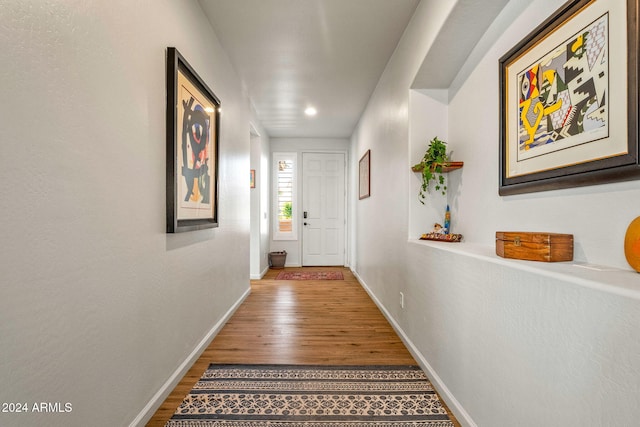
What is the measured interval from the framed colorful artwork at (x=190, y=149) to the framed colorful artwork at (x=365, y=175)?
83.6 inches

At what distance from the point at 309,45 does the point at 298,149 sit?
3331mm

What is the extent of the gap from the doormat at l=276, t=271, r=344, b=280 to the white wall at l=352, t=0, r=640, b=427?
7.38 ft

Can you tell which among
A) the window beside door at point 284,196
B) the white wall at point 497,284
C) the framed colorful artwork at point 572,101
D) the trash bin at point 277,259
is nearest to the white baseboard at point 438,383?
the white wall at point 497,284

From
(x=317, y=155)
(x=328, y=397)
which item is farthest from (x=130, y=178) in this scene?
(x=317, y=155)

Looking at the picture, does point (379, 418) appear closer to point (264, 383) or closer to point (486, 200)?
point (264, 383)

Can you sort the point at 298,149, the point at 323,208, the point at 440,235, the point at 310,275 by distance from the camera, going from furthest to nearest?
1. the point at 323,208
2. the point at 298,149
3. the point at 310,275
4. the point at 440,235

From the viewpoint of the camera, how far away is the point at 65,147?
1.06 meters

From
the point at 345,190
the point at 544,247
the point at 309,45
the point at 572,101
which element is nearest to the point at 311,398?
the point at 544,247

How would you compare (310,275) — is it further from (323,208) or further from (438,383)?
(438,383)

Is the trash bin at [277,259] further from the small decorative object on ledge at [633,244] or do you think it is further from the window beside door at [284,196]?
the small decorative object on ledge at [633,244]

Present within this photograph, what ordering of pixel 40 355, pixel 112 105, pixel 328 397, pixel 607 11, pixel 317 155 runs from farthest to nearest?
pixel 317 155 < pixel 328 397 < pixel 112 105 < pixel 607 11 < pixel 40 355

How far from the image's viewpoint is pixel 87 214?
1163 millimetres

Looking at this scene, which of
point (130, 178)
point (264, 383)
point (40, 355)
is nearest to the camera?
point (40, 355)

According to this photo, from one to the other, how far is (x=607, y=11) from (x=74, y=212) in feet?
6.28
